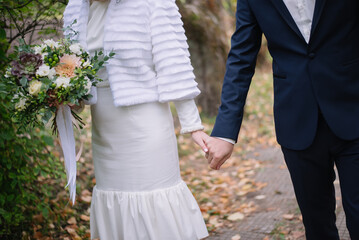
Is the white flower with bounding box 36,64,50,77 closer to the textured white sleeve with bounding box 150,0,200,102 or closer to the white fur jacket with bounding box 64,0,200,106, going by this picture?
the white fur jacket with bounding box 64,0,200,106

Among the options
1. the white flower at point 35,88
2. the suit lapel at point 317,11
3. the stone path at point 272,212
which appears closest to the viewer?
the suit lapel at point 317,11

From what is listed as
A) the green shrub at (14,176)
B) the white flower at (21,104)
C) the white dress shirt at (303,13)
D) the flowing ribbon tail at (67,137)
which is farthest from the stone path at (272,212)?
Result: the white flower at (21,104)

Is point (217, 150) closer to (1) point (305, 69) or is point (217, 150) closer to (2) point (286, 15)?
(1) point (305, 69)

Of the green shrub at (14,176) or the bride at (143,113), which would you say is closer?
the bride at (143,113)

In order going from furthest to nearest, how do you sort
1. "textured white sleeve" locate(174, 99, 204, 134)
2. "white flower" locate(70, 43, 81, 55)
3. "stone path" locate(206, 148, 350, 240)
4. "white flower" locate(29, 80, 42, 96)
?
"stone path" locate(206, 148, 350, 240), "textured white sleeve" locate(174, 99, 204, 134), "white flower" locate(70, 43, 81, 55), "white flower" locate(29, 80, 42, 96)

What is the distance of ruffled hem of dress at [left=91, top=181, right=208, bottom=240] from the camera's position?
2.60 meters

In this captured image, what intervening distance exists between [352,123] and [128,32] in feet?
4.24

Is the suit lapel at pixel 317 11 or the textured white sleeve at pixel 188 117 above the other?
the suit lapel at pixel 317 11

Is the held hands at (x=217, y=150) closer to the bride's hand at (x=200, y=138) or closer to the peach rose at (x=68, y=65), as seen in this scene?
the bride's hand at (x=200, y=138)

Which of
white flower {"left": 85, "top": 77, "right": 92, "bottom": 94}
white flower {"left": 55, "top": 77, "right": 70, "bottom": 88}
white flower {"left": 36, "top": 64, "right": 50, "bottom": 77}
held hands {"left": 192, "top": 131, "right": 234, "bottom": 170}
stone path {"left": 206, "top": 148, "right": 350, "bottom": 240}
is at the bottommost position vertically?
stone path {"left": 206, "top": 148, "right": 350, "bottom": 240}

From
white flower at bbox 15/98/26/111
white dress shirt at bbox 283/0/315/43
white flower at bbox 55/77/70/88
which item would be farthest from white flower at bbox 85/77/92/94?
white dress shirt at bbox 283/0/315/43

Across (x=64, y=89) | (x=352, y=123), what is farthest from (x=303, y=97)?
(x=64, y=89)

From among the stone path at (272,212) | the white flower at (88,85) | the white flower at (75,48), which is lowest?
the stone path at (272,212)

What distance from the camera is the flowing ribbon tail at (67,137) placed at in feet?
8.68
